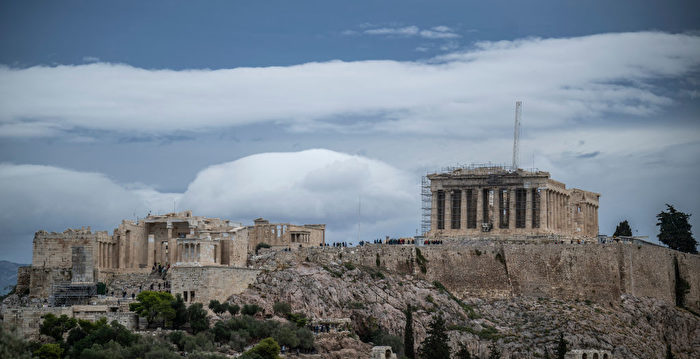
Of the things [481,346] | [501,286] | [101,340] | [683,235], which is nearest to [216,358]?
[101,340]

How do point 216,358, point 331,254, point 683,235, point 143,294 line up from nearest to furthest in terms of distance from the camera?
point 216,358 < point 143,294 < point 331,254 < point 683,235

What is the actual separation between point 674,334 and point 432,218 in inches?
908

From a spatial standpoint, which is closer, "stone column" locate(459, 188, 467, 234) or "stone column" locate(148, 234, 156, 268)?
"stone column" locate(148, 234, 156, 268)

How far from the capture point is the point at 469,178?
10988 cm

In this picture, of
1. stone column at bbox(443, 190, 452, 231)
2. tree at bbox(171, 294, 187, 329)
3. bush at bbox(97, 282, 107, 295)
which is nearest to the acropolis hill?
bush at bbox(97, 282, 107, 295)

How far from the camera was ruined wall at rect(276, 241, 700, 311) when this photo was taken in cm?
9838

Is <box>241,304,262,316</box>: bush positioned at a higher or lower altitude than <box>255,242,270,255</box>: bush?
lower

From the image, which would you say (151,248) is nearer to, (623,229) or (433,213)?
(433,213)

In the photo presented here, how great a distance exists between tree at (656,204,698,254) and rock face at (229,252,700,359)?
23.2 meters

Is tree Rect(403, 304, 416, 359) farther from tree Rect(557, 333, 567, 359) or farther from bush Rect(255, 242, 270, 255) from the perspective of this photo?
bush Rect(255, 242, 270, 255)

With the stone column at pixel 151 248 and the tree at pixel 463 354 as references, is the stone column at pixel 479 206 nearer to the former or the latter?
the tree at pixel 463 354

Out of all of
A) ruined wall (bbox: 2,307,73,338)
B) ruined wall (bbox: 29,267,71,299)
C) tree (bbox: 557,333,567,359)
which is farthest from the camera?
ruined wall (bbox: 29,267,71,299)

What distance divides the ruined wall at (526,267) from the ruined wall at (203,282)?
1541 centimetres

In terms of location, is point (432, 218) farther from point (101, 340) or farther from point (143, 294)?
point (101, 340)
